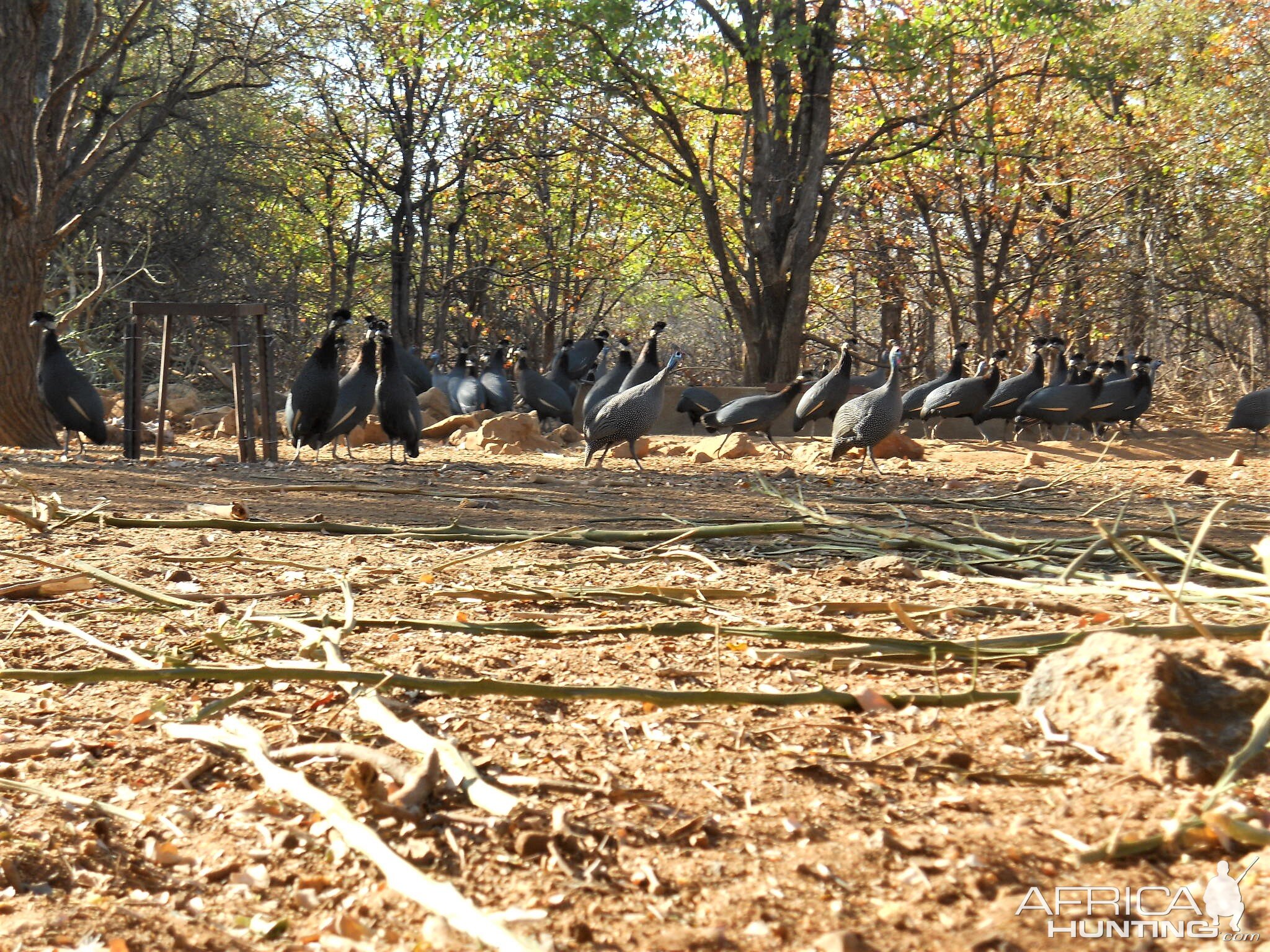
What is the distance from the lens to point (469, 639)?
11.4 ft

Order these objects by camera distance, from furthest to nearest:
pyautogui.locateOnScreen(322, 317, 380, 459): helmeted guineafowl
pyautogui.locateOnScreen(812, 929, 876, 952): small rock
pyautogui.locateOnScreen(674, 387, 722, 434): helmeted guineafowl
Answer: pyautogui.locateOnScreen(674, 387, 722, 434): helmeted guineafowl < pyautogui.locateOnScreen(322, 317, 380, 459): helmeted guineafowl < pyautogui.locateOnScreen(812, 929, 876, 952): small rock

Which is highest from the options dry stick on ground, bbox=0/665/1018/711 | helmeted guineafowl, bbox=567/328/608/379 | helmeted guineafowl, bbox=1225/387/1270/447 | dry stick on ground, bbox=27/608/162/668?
helmeted guineafowl, bbox=567/328/608/379

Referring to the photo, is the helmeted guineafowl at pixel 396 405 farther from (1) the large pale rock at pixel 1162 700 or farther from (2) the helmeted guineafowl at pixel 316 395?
(1) the large pale rock at pixel 1162 700

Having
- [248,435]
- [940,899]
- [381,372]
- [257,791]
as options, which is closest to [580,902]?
[940,899]

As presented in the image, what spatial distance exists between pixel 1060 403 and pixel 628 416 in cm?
612

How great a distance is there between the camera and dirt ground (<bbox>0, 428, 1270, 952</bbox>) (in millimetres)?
1889

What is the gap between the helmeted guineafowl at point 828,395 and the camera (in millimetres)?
12078

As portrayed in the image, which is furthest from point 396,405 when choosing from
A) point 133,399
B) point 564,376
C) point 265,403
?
point 564,376

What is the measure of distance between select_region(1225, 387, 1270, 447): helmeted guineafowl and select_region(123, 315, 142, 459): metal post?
11696 millimetres

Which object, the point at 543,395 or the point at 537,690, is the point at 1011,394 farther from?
the point at 537,690

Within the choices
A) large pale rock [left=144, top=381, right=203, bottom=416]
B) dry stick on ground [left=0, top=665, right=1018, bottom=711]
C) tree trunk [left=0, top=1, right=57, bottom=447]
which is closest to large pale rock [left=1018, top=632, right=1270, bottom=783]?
dry stick on ground [left=0, top=665, right=1018, bottom=711]

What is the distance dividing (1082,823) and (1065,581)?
163 cm

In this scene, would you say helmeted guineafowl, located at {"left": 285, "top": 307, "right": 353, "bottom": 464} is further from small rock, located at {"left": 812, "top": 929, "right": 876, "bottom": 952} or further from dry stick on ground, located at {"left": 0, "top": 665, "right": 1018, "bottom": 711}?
small rock, located at {"left": 812, "top": 929, "right": 876, "bottom": 952}

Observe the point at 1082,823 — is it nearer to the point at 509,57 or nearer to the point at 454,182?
the point at 509,57
